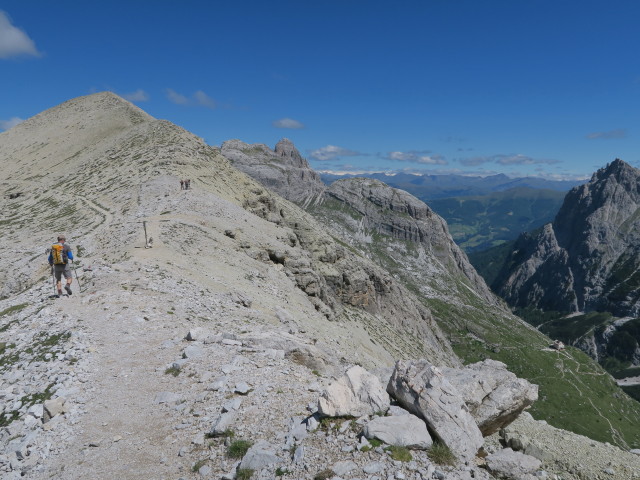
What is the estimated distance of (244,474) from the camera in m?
11.1

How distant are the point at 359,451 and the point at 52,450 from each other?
10.7m

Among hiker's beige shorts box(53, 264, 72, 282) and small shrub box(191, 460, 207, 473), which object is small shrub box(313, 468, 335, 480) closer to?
small shrub box(191, 460, 207, 473)

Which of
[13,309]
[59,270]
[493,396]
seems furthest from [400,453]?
[13,309]

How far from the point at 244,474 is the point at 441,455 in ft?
20.1

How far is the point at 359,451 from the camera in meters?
11.6

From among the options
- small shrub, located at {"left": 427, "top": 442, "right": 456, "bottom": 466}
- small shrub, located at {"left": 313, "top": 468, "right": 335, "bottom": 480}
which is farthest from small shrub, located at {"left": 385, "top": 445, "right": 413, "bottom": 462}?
small shrub, located at {"left": 313, "top": 468, "right": 335, "bottom": 480}

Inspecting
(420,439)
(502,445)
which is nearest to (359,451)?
(420,439)

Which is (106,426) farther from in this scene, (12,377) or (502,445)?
(502,445)

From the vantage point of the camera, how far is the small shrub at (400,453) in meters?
11.2

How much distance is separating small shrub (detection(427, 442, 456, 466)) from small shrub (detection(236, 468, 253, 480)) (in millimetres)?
5584

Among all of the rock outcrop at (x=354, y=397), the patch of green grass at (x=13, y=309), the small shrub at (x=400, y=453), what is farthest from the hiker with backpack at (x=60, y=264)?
the small shrub at (x=400, y=453)

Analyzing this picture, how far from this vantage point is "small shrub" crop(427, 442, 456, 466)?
1144 cm

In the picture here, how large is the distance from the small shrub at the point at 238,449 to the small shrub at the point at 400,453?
182 inches

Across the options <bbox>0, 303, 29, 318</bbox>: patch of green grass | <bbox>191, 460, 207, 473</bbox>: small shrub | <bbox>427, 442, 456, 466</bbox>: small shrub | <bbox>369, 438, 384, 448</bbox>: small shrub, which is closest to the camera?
<bbox>427, 442, 456, 466</bbox>: small shrub
